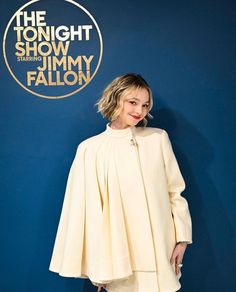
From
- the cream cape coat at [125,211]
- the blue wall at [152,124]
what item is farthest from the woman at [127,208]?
the blue wall at [152,124]

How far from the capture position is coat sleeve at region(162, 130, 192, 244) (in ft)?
5.54

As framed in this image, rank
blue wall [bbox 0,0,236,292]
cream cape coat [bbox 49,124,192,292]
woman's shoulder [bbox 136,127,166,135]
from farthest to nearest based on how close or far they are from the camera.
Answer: blue wall [bbox 0,0,236,292] → woman's shoulder [bbox 136,127,166,135] → cream cape coat [bbox 49,124,192,292]

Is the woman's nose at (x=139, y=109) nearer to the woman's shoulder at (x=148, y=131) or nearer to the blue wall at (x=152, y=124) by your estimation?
the woman's shoulder at (x=148, y=131)

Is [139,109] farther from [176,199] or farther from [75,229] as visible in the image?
[75,229]

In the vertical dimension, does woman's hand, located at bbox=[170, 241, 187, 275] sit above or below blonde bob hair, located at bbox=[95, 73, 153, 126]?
below

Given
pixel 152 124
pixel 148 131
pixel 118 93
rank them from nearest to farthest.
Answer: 1. pixel 118 93
2. pixel 148 131
3. pixel 152 124

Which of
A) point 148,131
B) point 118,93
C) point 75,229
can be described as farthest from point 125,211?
point 118,93

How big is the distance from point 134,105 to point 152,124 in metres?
0.34

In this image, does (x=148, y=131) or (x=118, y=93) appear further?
(x=148, y=131)

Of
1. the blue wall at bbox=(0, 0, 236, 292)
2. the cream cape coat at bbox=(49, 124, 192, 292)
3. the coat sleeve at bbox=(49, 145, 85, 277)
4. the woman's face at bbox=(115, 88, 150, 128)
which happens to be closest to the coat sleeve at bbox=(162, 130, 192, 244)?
the cream cape coat at bbox=(49, 124, 192, 292)

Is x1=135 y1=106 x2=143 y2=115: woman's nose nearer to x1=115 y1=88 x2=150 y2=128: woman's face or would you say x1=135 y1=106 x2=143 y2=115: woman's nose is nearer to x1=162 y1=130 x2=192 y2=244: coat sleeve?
x1=115 y1=88 x2=150 y2=128: woman's face

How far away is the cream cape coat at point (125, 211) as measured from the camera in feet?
5.32

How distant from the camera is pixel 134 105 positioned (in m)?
1.65

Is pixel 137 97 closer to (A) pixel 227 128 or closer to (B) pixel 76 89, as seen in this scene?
(B) pixel 76 89
